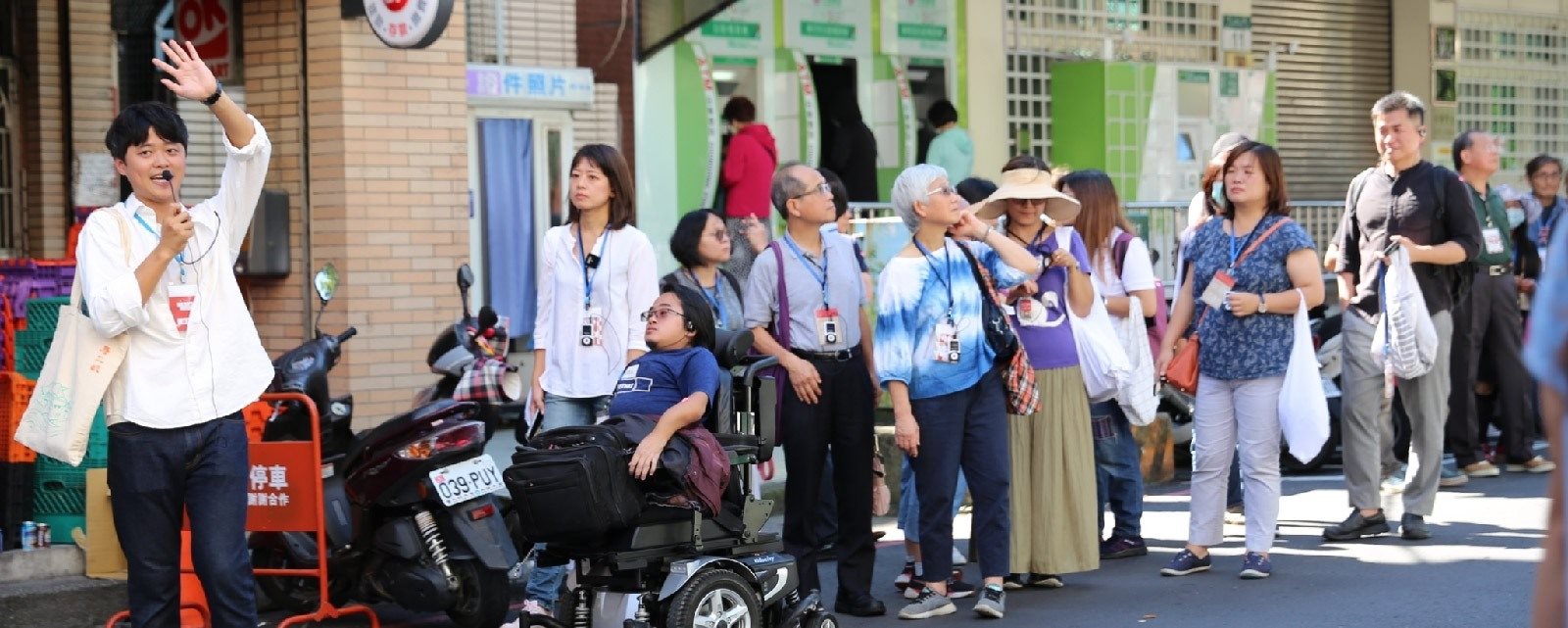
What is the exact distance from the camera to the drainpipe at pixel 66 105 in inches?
481

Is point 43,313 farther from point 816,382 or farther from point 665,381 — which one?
point 816,382

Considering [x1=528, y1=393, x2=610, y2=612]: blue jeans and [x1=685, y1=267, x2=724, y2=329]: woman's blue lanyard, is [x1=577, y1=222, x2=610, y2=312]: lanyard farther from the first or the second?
[x1=685, y1=267, x2=724, y2=329]: woman's blue lanyard

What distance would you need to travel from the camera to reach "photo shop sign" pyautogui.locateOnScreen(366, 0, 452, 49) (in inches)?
407

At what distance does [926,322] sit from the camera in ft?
25.2

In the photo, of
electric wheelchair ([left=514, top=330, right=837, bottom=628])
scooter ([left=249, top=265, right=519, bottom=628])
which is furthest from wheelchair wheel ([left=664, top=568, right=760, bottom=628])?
scooter ([left=249, top=265, right=519, bottom=628])

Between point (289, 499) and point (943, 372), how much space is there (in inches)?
97.9

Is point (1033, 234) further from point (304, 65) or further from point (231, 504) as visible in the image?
point (304, 65)

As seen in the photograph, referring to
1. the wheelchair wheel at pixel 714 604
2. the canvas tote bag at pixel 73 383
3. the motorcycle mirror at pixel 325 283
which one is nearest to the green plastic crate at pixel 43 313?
the motorcycle mirror at pixel 325 283

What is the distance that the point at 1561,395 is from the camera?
246cm

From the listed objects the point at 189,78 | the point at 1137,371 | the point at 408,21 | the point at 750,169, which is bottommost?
the point at 1137,371

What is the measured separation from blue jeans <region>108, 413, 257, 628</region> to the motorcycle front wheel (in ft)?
5.68

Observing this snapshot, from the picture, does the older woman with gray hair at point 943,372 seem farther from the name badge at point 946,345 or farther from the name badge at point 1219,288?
the name badge at point 1219,288

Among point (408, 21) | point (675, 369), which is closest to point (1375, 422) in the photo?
point (675, 369)

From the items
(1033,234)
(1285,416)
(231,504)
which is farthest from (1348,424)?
(231,504)
